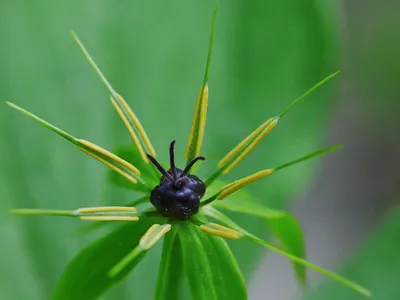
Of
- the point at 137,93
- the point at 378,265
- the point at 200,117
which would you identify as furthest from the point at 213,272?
the point at 378,265

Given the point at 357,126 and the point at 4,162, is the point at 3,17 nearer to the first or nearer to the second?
the point at 4,162

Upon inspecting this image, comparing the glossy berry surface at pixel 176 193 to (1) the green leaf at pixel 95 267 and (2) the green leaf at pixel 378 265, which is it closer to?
(1) the green leaf at pixel 95 267

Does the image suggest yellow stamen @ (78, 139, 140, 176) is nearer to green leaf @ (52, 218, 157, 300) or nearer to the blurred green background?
green leaf @ (52, 218, 157, 300)

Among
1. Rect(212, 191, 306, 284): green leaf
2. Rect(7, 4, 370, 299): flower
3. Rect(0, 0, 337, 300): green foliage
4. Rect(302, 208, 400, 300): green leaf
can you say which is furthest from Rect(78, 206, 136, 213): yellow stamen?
Rect(302, 208, 400, 300): green leaf

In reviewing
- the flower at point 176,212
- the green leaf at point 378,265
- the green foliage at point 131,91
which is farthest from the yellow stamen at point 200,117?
the green leaf at point 378,265

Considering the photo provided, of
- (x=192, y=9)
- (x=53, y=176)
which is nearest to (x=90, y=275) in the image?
(x=53, y=176)

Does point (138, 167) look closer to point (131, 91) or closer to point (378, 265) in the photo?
point (131, 91)

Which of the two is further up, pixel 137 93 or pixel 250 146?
pixel 137 93
